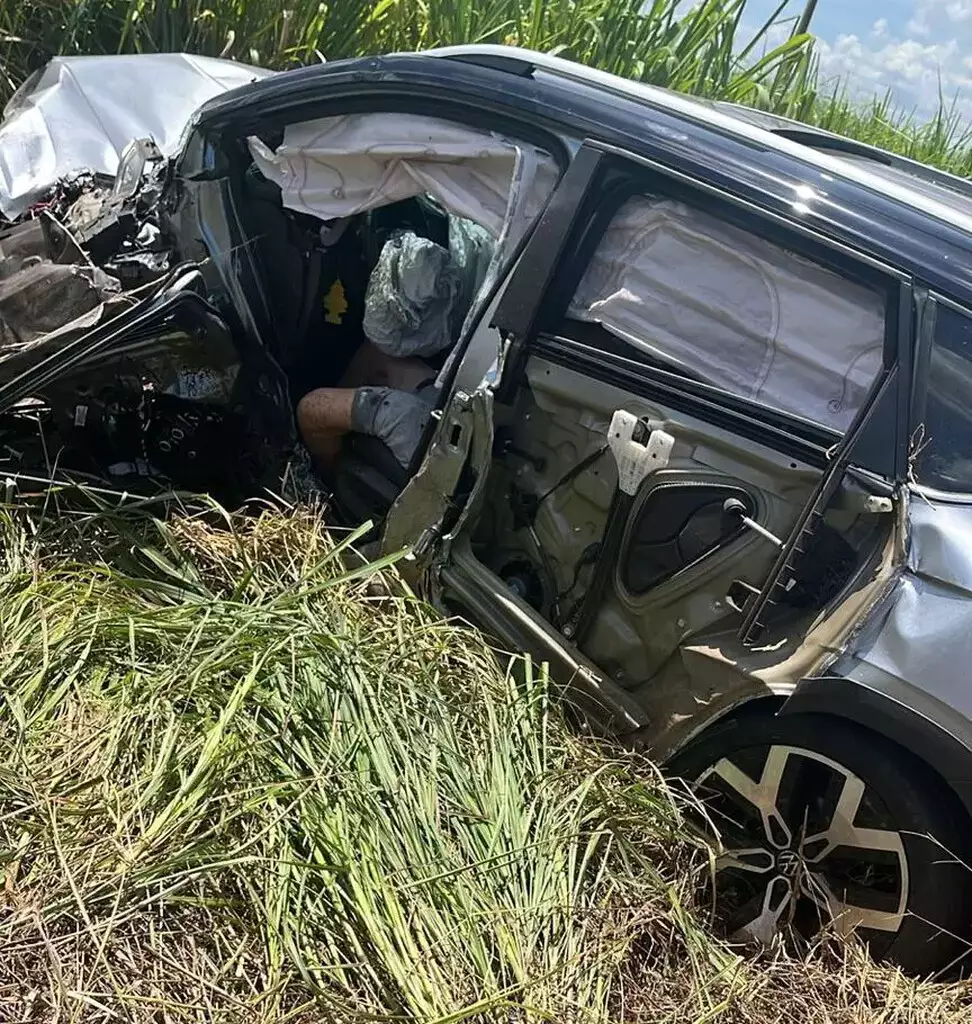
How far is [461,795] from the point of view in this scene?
80.4 inches

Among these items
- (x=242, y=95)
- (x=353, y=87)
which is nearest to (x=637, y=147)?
(x=353, y=87)

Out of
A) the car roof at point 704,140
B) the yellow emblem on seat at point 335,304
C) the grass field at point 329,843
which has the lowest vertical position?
the grass field at point 329,843

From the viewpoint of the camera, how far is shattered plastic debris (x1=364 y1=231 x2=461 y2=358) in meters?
2.97

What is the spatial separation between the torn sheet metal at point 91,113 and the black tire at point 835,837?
→ 346cm

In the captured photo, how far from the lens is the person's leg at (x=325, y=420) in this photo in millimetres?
3043

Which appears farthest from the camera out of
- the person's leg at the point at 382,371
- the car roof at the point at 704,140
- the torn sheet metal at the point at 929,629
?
the person's leg at the point at 382,371

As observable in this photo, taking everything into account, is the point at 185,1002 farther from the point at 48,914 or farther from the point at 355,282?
the point at 355,282

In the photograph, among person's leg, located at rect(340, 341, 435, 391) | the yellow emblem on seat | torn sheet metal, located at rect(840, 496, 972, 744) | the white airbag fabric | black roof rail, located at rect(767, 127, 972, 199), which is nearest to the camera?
torn sheet metal, located at rect(840, 496, 972, 744)

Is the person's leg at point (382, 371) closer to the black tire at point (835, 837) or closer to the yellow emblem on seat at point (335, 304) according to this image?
the yellow emblem on seat at point (335, 304)

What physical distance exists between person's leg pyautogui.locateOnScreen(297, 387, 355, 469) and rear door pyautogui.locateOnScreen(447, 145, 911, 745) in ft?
2.32

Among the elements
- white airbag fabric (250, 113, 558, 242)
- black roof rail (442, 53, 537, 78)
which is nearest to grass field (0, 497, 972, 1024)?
white airbag fabric (250, 113, 558, 242)

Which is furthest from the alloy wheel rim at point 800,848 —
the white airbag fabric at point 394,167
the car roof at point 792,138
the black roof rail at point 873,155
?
the black roof rail at point 873,155

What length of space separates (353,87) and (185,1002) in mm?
2231

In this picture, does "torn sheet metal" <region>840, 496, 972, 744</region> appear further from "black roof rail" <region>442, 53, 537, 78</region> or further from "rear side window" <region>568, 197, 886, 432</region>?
"black roof rail" <region>442, 53, 537, 78</region>
